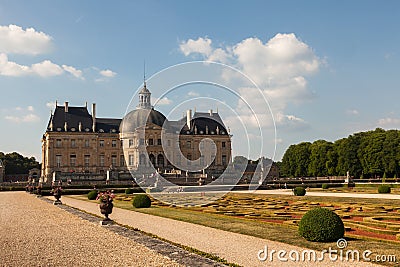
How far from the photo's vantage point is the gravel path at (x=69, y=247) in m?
6.57

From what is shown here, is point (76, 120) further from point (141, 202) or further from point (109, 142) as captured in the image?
point (141, 202)

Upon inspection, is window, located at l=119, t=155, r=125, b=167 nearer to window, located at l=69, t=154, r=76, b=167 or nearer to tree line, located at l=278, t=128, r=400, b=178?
window, located at l=69, t=154, r=76, b=167

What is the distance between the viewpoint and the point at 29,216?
45.2 feet

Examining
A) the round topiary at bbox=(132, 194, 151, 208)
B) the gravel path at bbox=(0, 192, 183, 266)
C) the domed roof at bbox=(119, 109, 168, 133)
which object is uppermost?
the domed roof at bbox=(119, 109, 168, 133)

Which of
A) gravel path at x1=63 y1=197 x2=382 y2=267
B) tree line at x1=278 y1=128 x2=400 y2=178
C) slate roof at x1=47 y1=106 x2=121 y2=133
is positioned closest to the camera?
gravel path at x1=63 y1=197 x2=382 y2=267

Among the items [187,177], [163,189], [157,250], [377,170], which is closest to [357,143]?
[377,170]

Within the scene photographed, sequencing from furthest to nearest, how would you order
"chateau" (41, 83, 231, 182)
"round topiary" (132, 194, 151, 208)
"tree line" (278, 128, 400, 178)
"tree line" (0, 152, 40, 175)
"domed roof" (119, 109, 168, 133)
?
"tree line" (0, 152, 40, 175) < "domed roof" (119, 109, 168, 133) < "chateau" (41, 83, 231, 182) < "tree line" (278, 128, 400, 178) < "round topiary" (132, 194, 151, 208)

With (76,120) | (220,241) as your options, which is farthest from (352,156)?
(220,241)

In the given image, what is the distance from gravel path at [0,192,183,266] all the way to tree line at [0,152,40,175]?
5362 centimetres

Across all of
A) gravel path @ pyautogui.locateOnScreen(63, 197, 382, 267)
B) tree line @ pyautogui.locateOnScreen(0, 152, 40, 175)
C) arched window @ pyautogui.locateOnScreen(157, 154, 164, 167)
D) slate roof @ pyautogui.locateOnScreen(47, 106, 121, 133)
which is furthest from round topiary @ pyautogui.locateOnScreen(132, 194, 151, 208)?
tree line @ pyautogui.locateOnScreen(0, 152, 40, 175)

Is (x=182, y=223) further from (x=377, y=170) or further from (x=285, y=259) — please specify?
(x=377, y=170)

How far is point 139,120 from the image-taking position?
57.9 metres

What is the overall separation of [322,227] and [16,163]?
62920 millimetres

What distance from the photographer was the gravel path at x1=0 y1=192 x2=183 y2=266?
21.6 feet
